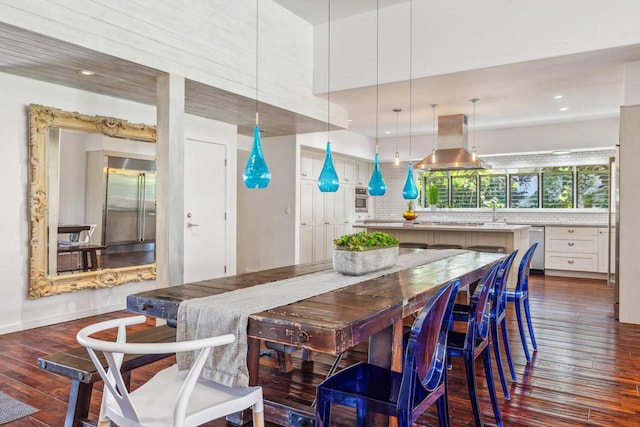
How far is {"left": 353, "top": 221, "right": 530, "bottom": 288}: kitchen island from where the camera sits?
231 inches

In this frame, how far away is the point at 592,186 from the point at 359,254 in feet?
23.7

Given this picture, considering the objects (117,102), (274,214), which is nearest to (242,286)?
(117,102)

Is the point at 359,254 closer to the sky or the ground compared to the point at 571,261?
closer to the sky

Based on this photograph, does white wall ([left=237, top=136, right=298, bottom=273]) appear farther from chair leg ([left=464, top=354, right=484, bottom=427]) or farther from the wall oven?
chair leg ([left=464, top=354, right=484, bottom=427])

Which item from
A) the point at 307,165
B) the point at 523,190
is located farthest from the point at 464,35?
the point at 523,190

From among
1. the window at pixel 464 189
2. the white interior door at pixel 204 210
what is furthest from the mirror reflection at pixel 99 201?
the window at pixel 464 189

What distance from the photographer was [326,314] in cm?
174

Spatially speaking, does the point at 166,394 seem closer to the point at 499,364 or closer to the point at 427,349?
the point at 427,349

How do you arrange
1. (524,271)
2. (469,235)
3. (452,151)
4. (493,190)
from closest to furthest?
(524,271), (469,235), (452,151), (493,190)

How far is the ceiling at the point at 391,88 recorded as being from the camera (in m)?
→ 3.54

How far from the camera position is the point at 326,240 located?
27.1ft

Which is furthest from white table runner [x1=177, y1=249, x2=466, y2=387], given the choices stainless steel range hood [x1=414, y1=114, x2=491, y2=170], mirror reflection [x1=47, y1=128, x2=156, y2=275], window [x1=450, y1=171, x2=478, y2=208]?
window [x1=450, y1=171, x2=478, y2=208]

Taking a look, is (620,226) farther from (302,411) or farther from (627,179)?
(302,411)

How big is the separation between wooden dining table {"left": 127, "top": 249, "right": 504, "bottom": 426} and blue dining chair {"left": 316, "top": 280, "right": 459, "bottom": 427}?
0.58 ft
